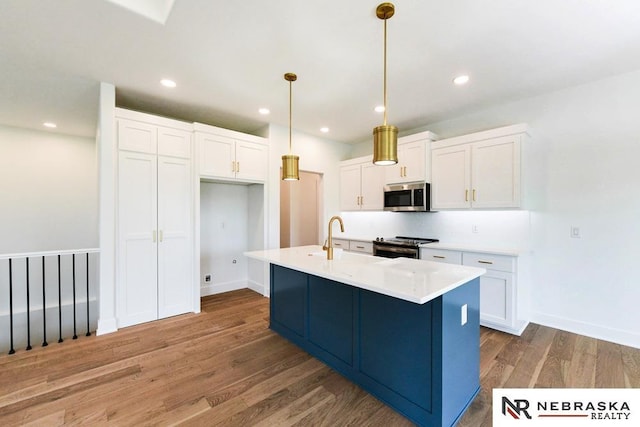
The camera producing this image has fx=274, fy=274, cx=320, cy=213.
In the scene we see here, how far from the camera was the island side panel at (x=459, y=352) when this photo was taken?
1.68 meters

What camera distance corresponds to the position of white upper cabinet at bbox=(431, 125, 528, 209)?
Answer: 3.18 meters

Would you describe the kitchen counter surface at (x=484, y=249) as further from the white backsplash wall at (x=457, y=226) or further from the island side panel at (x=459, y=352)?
the island side panel at (x=459, y=352)

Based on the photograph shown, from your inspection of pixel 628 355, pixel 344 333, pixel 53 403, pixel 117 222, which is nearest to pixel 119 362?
pixel 53 403

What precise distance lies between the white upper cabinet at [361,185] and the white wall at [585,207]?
1802mm

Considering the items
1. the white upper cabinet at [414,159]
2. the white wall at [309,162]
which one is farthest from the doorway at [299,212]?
the white upper cabinet at [414,159]

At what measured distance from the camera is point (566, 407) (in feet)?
6.15

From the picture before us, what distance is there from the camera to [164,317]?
3.49 metres

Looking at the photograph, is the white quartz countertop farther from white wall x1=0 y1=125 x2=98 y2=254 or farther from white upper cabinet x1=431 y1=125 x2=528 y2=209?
white wall x1=0 y1=125 x2=98 y2=254

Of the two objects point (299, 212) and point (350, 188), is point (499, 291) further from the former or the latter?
point (299, 212)

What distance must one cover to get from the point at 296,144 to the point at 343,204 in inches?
56.5

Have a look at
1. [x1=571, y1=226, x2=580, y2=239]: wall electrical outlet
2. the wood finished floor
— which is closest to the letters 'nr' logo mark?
the wood finished floor

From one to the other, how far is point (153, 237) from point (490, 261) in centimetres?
403

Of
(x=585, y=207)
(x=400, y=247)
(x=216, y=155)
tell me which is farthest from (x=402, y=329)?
(x=216, y=155)

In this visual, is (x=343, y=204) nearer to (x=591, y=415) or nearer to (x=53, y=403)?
(x=591, y=415)
